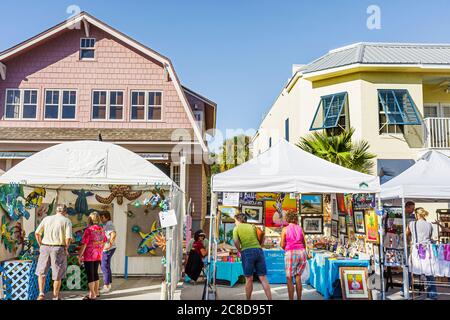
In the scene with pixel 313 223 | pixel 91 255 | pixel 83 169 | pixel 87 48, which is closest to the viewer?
pixel 83 169

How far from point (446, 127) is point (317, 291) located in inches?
371

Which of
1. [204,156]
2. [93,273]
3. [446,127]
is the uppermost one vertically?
[446,127]

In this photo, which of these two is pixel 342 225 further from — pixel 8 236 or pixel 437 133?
pixel 8 236

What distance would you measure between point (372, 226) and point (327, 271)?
1.39m

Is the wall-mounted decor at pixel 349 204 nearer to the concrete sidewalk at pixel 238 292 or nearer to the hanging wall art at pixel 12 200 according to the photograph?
the concrete sidewalk at pixel 238 292

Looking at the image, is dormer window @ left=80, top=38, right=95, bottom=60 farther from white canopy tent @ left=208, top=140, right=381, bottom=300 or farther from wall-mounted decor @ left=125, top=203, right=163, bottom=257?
white canopy tent @ left=208, top=140, right=381, bottom=300

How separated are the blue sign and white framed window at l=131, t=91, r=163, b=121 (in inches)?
296

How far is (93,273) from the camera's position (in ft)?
24.8

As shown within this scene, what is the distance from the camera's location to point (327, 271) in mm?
7910

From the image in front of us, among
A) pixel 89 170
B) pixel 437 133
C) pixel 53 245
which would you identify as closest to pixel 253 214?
pixel 89 170

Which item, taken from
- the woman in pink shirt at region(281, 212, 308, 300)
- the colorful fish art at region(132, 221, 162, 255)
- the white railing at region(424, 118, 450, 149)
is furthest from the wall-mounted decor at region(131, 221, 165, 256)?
the white railing at region(424, 118, 450, 149)
